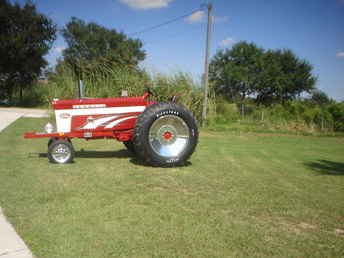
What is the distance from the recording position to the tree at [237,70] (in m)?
40.0

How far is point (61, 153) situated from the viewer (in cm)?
621

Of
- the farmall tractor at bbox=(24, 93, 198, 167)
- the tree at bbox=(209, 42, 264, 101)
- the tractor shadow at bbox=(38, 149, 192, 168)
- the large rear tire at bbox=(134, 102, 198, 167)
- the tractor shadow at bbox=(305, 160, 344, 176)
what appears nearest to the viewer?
the large rear tire at bbox=(134, 102, 198, 167)

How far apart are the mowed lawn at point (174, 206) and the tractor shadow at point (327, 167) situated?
23 millimetres

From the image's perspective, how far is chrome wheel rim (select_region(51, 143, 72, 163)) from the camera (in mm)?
6168

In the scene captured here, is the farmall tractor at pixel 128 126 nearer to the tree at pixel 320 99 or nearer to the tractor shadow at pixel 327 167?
the tractor shadow at pixel 327 167

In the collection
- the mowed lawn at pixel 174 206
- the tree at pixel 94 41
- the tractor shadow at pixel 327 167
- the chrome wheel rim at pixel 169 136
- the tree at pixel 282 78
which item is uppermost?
the tree at pixel 94 41

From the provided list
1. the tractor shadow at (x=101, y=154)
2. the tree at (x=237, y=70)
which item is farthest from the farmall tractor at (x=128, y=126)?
the tree at (x=237, y=70)

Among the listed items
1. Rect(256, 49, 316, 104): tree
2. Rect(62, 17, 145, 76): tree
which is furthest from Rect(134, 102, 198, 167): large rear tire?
Rect(62, 17, 145, 76): tree

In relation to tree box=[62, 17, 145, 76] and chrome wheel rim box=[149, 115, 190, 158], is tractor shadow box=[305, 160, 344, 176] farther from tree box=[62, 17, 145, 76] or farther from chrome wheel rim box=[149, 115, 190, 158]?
tree box=[62, 17, 145, 76]

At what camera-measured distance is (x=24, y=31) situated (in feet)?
82.3

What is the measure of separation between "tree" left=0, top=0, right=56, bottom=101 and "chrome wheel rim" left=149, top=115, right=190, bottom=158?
2184 cm

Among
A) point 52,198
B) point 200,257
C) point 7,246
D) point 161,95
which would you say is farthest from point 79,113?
point 161,95

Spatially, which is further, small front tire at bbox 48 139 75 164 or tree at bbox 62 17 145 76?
tree at bbox 62 17 145 76

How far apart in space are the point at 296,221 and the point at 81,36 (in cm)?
5636
